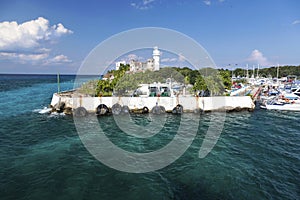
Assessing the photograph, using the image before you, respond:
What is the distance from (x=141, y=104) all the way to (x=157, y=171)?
20381 mm

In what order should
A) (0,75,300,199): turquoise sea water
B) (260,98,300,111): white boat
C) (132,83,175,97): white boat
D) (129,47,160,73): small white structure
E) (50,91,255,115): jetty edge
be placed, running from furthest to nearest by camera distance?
(129,47,160,73): small white structure
(132,83,175,97): white boat
(260,98,300,111): white boat
(50,91,255,115): jetty edge
(0,75,300,199): turquoise sea water

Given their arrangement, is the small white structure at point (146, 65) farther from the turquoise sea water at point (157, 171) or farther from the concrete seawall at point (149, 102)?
the turquoise sea water at point (157, 171)

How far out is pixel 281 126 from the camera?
25766 mm

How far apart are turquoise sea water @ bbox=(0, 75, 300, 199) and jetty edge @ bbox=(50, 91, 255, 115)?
9052mm

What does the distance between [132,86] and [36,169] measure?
91.9 ft

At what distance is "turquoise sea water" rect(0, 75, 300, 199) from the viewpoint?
1090 centimetres

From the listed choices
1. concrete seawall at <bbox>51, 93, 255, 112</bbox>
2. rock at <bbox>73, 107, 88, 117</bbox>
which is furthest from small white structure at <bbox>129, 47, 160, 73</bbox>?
rock at <bbox>73, 107, 88, 117</bbox>

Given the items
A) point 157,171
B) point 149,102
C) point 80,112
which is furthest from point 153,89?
point 157,171

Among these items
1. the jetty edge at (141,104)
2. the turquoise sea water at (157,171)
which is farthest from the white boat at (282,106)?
the turquoise sea water at (157,171)

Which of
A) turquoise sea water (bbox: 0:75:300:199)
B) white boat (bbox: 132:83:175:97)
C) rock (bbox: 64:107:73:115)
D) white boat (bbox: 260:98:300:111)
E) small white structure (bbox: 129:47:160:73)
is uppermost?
small white structure (bbox: 129:47:160:73)

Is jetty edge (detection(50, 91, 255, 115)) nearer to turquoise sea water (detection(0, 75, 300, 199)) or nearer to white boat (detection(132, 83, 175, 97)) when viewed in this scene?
white boat (detection(132, 83, 175, 97))

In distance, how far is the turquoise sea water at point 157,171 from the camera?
1090cm

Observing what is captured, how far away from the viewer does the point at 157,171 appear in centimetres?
1344

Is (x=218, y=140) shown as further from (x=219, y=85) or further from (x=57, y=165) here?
(x=219, y=85)
